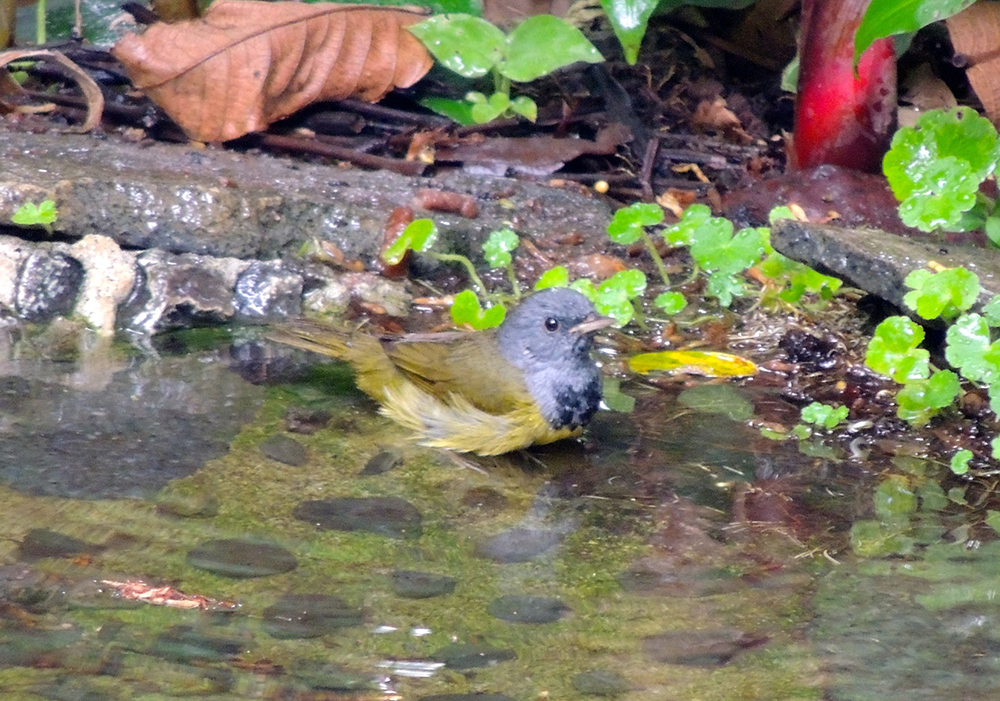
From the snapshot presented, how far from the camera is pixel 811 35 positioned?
4.85 m

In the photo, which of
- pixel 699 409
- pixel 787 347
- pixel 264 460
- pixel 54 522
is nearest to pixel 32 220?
pixel 264 460

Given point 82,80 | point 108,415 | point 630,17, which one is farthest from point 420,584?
point 82,80

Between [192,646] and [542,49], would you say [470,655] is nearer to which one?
[192,646]

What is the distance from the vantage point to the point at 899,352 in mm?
3570

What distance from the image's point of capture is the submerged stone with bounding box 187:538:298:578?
2.49 meters

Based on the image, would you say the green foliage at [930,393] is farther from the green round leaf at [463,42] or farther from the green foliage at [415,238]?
the green round leaf at [463,42]

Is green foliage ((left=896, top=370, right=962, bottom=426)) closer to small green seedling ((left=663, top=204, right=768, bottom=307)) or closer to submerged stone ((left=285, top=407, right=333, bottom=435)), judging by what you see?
Result: small green seedling ((left=663, top=204, right=768, bottom=307))

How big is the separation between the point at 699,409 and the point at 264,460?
1.40 meters

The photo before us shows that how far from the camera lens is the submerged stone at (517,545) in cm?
274

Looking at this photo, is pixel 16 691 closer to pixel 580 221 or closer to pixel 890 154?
pixel 890 154

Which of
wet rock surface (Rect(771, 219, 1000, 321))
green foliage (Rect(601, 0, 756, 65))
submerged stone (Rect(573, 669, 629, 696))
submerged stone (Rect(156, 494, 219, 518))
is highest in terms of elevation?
green foliage (Rect(601, 0, 756, 65))

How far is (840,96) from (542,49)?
4.46 ft

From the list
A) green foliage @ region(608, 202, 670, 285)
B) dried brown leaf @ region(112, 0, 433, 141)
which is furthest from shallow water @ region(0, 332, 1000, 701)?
dried brown leaf @ region(112, 0, 433, 141)

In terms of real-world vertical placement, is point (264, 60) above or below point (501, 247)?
above
